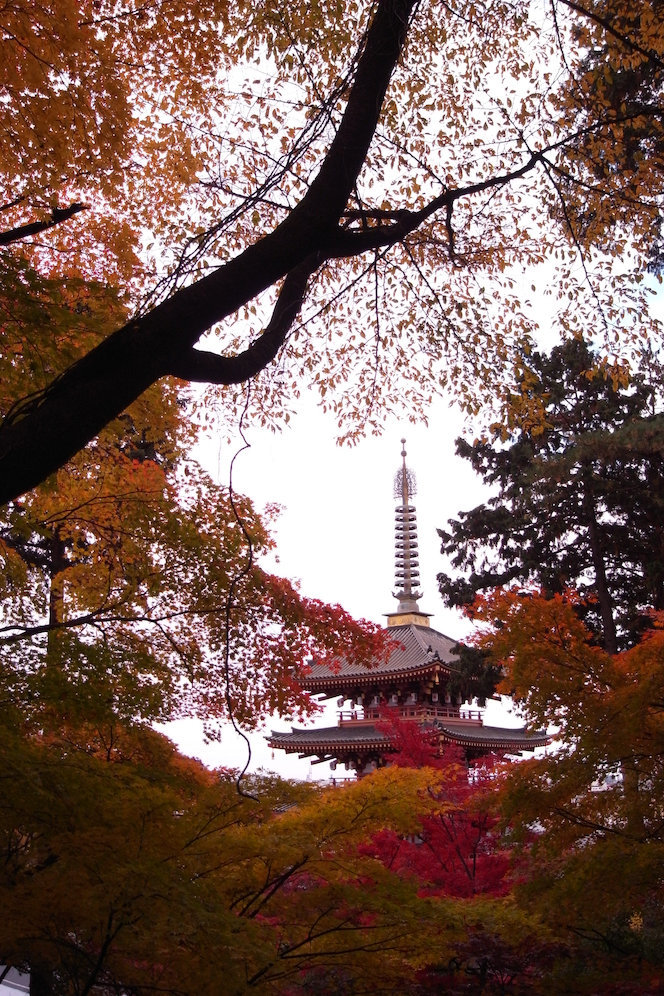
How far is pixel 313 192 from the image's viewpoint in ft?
8.68

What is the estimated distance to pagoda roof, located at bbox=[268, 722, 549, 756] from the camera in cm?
1656

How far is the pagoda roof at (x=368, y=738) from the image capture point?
1656cm

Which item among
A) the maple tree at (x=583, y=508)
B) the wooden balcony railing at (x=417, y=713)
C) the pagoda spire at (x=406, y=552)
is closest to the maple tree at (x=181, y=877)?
the maple tree at (x=583, y=508)

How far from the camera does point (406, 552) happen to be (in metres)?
25.3

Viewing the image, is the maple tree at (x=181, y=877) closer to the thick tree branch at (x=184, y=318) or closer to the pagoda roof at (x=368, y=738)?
the thick tree branch at (x=184, y=318)

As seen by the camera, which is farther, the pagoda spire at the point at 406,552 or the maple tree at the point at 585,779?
the pagoda spire at the point at 406,552

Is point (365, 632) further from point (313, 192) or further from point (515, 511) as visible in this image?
point (515, 511)

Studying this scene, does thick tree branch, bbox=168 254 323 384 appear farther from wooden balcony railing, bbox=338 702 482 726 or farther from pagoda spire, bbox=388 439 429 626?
pagoda spire, bbox=388 439 429 626

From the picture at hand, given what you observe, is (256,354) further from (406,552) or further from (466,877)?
(406,552)

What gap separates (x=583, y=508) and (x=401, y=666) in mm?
6122

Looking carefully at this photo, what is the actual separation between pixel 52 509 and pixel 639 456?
10491mm

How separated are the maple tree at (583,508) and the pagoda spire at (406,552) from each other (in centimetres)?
725

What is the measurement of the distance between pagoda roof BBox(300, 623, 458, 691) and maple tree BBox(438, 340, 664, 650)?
6.15 feet

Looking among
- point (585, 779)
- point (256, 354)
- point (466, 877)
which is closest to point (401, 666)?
point (466, 877)
